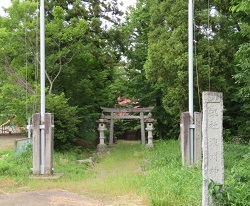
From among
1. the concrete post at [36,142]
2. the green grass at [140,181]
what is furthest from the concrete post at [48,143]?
the green grass at [140,181]

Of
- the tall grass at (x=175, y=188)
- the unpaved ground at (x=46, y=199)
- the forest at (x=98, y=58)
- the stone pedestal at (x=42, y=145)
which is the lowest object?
the unpaved ground at (x=46, y=199)

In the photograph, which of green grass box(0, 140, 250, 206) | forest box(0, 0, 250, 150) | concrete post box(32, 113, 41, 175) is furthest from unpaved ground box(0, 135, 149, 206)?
forest box(0, 0, 250, 150)

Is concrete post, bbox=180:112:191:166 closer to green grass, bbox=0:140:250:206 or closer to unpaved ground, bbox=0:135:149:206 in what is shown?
green grass, bbox=0:140:250:206

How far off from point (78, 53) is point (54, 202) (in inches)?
397

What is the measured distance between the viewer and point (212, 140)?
502cm

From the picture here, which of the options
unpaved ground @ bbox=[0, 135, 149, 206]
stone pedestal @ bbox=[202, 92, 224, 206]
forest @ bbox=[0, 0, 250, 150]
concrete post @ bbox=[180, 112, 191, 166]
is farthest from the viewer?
forest @ bbox=[0, 0, 250, 150]

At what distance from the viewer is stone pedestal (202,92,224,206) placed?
4945 millimetres

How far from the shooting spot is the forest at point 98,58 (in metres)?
13.3

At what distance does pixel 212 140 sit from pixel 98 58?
12.7 metres

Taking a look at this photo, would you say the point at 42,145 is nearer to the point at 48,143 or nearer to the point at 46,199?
the point at 48,143

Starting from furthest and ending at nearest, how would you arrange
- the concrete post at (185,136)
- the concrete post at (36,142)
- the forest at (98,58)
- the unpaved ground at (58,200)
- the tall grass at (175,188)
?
the forest at (98,58)
the concrete post at (185,136)
the concrete post at (36,142)
the unpaved ground at (58,200)
the tall grass at (175,188)

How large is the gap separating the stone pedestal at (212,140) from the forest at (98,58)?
537 cm

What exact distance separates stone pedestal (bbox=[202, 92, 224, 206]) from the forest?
17.6 ft

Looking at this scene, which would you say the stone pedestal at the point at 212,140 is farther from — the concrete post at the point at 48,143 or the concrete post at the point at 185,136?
the concrete post at the point at 48,143
